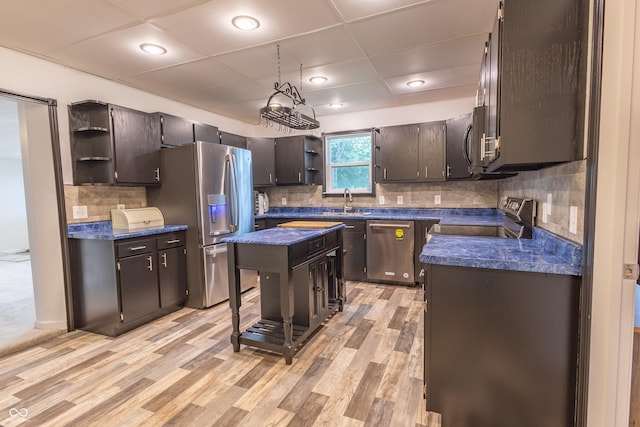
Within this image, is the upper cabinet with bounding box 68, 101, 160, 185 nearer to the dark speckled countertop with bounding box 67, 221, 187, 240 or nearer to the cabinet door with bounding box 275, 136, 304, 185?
the dark speckled countertop with bounding box 67, 221, 187, 240

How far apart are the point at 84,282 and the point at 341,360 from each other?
2.47 meters

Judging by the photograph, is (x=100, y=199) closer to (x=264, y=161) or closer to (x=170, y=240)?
(x=170, y=240)

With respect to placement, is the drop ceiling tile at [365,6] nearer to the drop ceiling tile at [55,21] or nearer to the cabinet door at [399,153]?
the drop ceiling tile at [55,21]

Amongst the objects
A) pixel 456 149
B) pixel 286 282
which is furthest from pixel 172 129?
pixel 456 149

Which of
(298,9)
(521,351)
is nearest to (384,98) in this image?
(298,9)

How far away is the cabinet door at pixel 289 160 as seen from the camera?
15.5 ft

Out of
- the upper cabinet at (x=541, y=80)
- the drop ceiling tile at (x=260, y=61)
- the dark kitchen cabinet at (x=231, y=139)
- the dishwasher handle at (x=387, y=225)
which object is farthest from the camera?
the dark kitchen cabinet at (x=231, y=139)

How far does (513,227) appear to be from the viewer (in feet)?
7.41

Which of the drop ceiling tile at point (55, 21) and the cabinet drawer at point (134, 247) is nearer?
the drop ceiling tile at point (55, 21)

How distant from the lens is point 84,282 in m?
2.86

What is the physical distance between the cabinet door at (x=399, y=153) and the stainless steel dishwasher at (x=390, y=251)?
0.71 metres

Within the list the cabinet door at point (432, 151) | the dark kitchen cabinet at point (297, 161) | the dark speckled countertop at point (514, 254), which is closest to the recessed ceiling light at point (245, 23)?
the dark speckled countertop at point (514, 254)

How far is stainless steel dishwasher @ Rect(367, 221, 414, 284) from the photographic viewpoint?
3.94m

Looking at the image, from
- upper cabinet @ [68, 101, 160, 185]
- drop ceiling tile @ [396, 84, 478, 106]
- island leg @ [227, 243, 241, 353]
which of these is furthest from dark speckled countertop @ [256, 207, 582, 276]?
upper cabinet @ [68, 101, 160, 185]
